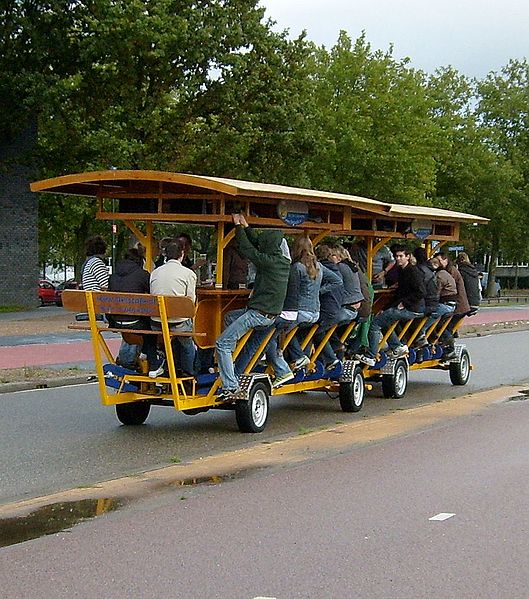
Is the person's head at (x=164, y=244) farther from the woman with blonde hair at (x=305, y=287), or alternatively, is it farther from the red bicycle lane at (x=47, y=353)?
the red bicycle lane at (x=47, y=353)

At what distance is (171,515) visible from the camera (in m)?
7.86

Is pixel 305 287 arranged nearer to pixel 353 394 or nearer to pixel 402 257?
pixel 353 394

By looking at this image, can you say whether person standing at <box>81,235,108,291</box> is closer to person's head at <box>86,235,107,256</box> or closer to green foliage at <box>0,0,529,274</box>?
person's head at <box>86,235,107,256</box>

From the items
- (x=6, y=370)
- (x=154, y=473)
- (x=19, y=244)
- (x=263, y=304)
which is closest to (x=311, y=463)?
(x=154, y=473)

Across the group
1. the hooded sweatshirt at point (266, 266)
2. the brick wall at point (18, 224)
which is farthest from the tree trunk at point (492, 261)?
the hooded sweatshirt at point (266, 266)

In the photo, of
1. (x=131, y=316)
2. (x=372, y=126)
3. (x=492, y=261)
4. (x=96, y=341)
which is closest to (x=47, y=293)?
(x=372, y=126)

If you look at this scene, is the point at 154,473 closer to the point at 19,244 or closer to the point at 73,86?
the point at 73,86

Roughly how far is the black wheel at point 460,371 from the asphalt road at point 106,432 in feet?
0.52

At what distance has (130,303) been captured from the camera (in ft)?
36.5

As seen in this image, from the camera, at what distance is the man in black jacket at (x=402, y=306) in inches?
594

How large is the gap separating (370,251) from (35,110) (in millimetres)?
21586

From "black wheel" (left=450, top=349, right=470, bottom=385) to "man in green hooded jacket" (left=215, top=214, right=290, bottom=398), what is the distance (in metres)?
6.01

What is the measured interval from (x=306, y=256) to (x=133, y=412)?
8.86 feet

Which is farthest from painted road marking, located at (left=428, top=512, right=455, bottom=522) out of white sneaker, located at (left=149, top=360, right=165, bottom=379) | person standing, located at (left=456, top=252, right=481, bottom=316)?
person standing, located at (left=456, top=252, right=481, bottom=316)
